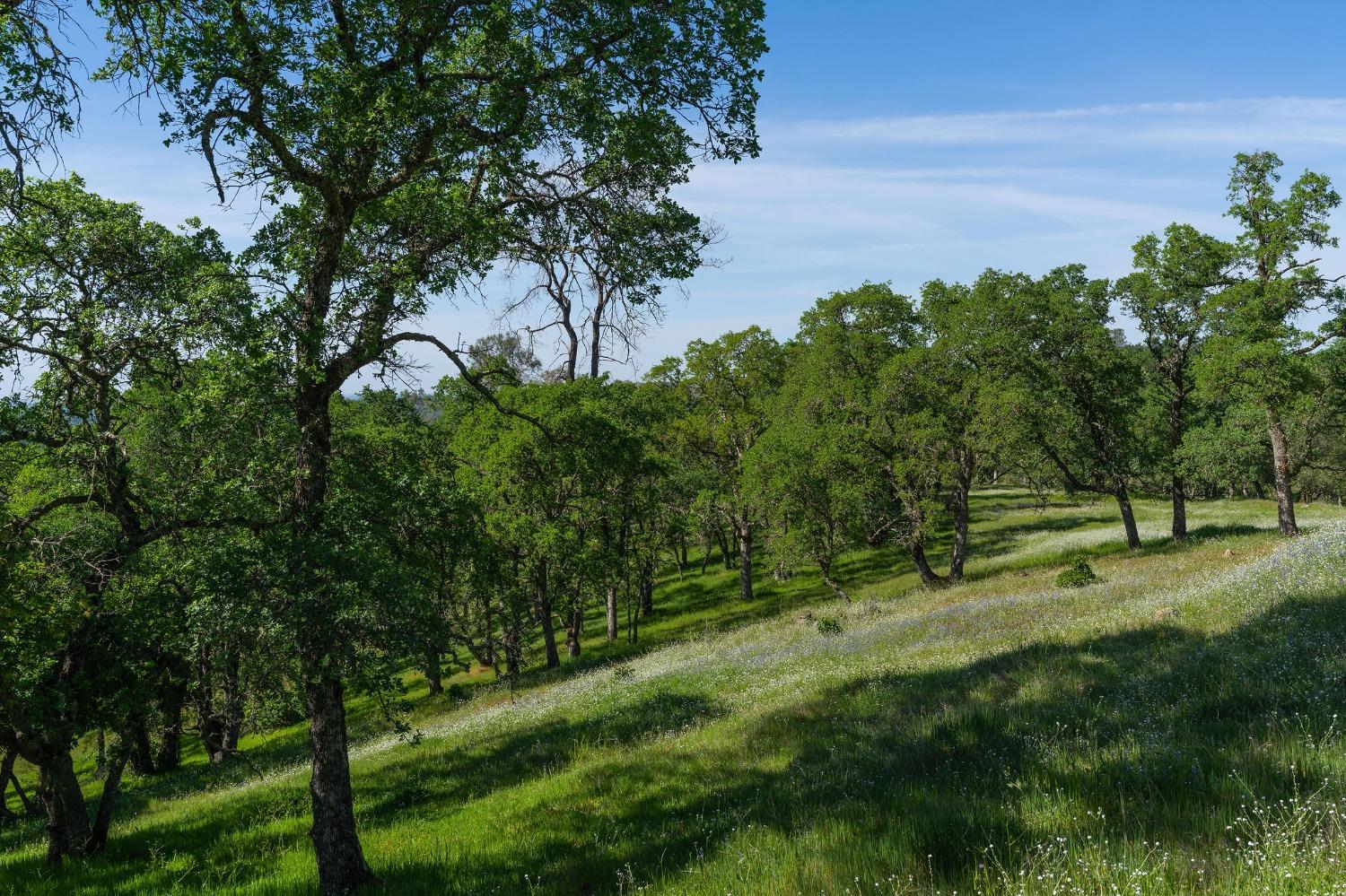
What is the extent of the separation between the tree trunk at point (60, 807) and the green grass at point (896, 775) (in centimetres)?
51

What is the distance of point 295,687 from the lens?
8086 millimetres

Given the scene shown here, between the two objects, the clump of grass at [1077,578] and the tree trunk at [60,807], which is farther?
the clump of grass at [1077,578]

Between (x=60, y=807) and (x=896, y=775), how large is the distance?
44.4ft

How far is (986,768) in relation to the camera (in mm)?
7605

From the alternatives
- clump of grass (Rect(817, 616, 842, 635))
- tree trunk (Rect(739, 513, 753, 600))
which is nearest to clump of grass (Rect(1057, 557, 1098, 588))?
clump of grass (Rect(817, 616, 842, 635))

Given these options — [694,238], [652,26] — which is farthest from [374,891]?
[652,26]

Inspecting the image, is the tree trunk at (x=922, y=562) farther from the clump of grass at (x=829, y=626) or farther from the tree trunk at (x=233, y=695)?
the tree trunk at (x=233, y=695)

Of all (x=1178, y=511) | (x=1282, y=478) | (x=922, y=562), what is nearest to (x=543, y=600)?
(x=922, y=562)

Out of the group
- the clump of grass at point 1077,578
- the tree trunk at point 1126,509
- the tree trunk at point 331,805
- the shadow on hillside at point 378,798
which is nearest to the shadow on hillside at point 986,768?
the tree trunk at point 331,805

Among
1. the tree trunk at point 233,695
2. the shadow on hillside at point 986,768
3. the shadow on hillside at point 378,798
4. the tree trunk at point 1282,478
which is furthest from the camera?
the tree trunk at point 1282,478

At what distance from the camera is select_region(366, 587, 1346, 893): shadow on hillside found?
5.71 meters

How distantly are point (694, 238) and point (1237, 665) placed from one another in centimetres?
926

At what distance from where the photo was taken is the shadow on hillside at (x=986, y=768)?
5.71m

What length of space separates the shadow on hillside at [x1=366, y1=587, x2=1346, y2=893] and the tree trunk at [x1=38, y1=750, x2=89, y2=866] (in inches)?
277
